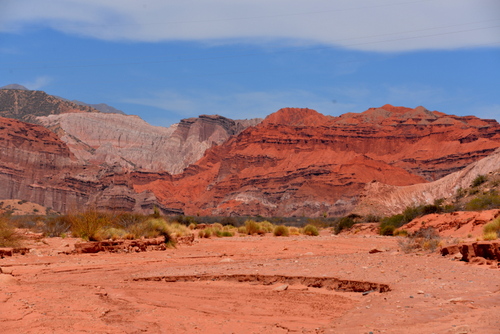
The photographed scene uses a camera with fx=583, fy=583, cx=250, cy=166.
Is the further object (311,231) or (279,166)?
(279,166)

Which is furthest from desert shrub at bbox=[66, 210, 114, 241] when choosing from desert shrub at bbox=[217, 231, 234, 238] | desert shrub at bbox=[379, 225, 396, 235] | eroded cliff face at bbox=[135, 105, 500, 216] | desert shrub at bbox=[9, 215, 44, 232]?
eroded cliff face at bbox=[135, 105, 500, 216]

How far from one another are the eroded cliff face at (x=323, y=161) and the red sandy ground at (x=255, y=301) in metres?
107

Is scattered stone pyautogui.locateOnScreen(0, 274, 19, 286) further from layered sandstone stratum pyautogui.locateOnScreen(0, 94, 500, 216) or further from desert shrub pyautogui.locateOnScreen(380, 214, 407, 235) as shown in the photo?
layered sandstone stratum pyautogui.locateOnScreen(0, 94, 500, 216)

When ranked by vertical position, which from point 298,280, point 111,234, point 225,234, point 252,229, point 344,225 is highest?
point 298,280

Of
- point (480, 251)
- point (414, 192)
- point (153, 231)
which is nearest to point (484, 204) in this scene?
point (153, 231)

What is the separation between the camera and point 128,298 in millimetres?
10070

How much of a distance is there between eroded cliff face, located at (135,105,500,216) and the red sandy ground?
10741cm

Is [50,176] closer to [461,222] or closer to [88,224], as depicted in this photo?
[88,224]

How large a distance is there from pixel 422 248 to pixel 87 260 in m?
10.4

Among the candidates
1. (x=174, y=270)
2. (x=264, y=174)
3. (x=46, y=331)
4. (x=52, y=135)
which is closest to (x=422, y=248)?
(x=174, y=270)

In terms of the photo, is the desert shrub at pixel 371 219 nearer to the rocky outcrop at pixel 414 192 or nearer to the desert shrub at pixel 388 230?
the rocky outcrop at pixel 414 192

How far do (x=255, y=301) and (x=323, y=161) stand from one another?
142409 mm

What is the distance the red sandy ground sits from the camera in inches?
286

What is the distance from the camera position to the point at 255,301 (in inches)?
390
